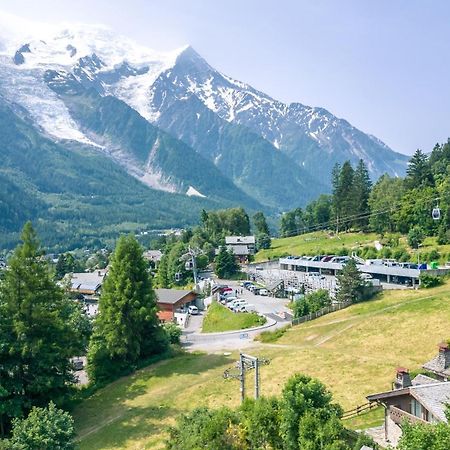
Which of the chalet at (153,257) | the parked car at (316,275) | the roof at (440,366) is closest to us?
the roof at (440,366)

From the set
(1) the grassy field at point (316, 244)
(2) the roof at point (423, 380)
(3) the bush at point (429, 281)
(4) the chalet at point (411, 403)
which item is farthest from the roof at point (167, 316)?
(4) the chalet at point (411, 403)

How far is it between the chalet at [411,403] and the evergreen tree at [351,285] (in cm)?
3684

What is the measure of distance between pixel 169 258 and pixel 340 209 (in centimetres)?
4203

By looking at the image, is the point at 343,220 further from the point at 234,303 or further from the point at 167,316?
the point at 167,316

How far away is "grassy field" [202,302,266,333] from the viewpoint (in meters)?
72.5

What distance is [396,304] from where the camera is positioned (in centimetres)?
6138

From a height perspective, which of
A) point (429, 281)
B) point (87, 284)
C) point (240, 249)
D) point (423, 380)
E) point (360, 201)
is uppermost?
point (360, 201)

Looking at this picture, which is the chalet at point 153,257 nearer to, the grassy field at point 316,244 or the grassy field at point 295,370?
the grassy field at point 316,244

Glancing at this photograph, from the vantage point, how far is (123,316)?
54.2 metres

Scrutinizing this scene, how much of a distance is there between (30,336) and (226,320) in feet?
121

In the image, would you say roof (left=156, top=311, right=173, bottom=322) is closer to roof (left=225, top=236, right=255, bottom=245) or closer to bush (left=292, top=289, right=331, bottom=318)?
bush (left=292, top=289, right=331, bottom=318)

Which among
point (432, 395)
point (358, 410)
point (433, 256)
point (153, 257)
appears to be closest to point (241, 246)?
point (153, 257)

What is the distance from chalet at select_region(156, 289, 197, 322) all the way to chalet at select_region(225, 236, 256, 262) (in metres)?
28.7

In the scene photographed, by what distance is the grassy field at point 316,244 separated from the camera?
10854 cm
